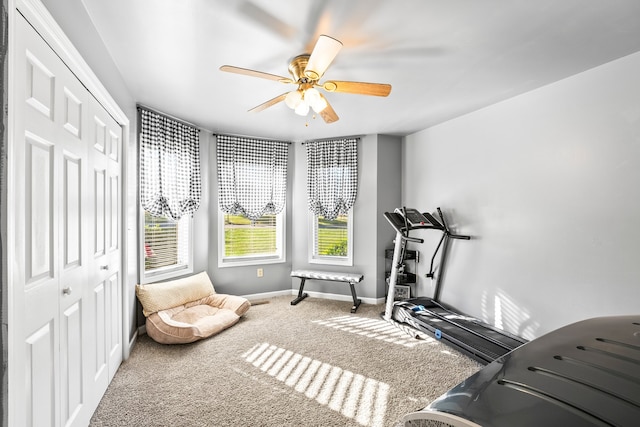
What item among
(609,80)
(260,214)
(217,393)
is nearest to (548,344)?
(217,393)

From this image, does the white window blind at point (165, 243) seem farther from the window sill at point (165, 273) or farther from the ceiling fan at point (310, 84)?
the ceiling fan at point (310, 84)

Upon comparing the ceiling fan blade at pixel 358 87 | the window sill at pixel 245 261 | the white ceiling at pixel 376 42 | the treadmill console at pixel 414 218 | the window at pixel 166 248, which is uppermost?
the white ceiling at pixel 376 42

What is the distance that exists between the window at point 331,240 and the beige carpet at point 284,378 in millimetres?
1235

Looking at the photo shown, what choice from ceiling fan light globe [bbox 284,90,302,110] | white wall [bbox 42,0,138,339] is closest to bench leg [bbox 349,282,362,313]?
white wall [bbox 42,0,138,339]

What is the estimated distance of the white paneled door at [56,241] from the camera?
1.07 m

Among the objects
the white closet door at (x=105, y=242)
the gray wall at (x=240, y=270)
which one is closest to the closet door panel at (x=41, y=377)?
the white closet door at (x=105, y=242)

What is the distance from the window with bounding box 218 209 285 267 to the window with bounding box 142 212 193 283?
1.65 feet

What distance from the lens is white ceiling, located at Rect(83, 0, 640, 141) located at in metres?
1.65

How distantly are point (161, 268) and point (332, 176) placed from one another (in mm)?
2527

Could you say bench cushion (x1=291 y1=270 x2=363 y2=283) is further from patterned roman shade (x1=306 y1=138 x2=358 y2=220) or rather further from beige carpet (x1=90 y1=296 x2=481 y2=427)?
patterned roman shade (x1=306 y1=138 x2=358 y2=220)

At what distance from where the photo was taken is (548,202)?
8.52 ft

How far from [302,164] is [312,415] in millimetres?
3360

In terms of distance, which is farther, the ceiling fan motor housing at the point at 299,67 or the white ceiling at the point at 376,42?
the ceiling fan motor housing at the point at 299,67

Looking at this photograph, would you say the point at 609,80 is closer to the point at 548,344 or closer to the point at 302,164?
the point at 548,344
